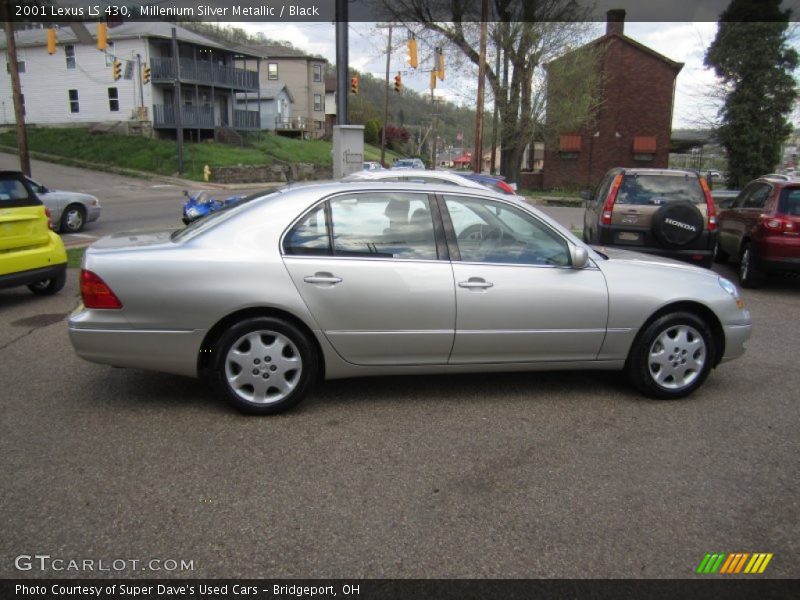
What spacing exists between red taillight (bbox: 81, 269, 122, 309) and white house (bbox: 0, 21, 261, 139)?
35814 millimetres

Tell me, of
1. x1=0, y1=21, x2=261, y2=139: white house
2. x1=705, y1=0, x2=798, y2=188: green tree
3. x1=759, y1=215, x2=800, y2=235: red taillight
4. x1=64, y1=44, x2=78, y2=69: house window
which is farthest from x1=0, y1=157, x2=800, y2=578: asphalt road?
x1=64, y1=44, x2=78, y2=69: house window

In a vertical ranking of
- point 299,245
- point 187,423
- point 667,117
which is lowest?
point 187,423

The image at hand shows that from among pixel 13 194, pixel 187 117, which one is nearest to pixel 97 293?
pixel 13 194

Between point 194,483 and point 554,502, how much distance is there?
187 centimetres

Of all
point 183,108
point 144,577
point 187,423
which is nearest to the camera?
point 144,577

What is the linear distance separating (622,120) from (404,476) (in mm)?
36030

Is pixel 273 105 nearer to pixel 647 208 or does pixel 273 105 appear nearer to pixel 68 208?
pixel 68 208

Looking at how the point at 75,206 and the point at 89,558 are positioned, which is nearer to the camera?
the point at 89,558

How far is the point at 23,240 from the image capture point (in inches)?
285

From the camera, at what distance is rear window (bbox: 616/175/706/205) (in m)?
9.56

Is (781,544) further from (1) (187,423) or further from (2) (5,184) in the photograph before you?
(2) (5,184)

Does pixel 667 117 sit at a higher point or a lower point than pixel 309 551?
higher
